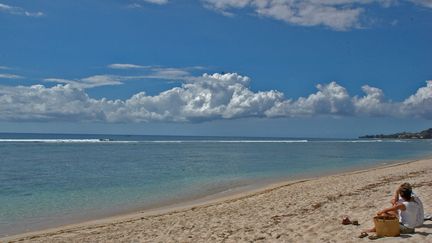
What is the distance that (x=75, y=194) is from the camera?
2122 cm

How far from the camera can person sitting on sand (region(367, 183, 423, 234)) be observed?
359 inches

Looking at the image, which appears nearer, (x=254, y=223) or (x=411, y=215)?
(x=411, y=215)

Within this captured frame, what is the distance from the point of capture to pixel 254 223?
11.8 m

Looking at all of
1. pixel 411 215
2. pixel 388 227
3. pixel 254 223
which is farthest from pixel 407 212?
pixel 254 223

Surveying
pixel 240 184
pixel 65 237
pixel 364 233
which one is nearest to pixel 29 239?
pixel 65 237

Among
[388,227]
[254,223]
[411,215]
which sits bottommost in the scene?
[254,223]

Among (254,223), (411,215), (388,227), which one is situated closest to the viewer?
(388,227)

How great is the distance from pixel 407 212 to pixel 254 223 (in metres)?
3.94

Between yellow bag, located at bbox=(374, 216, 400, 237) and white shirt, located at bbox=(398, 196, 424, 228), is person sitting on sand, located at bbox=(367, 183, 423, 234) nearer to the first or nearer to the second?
white shirt, located at bbox=(398, 196, 424, 228)

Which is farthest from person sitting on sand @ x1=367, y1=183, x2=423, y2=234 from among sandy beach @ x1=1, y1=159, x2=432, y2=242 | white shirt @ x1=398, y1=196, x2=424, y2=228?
sandy beach @ x1=1, y1=159, x2=432, y2=242

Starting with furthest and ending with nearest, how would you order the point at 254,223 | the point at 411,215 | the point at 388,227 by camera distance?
the point at 254,223, the point at 411,215, the point at 388,227

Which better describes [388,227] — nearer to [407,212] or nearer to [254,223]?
[407,212]

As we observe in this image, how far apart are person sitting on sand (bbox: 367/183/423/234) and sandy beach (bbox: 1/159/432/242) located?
184 millimetres

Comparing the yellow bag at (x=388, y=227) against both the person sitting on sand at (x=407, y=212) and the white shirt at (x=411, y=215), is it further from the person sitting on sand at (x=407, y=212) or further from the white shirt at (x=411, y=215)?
the white shirt at (x=411, y=215)
